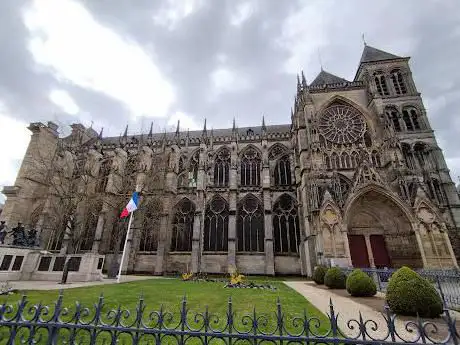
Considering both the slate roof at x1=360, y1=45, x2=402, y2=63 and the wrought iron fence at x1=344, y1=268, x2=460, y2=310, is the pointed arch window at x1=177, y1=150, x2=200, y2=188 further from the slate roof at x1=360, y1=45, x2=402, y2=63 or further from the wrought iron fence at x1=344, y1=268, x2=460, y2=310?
the slate roof at x1=360, y1=45, x2=402, y2=63

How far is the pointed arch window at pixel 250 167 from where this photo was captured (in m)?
28.6

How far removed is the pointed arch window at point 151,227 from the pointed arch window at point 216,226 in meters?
5.23

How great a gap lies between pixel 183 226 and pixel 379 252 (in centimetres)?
1853

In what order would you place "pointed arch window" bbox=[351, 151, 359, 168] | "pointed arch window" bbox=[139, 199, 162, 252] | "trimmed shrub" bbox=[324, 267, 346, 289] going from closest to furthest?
1. "trimmed shrub" bbox=[324, 267, 346, 289]
2. "pointed arch window" bbox=[351, 151, 359, 168]
3. "pointed arch window" bbox=[139, 199, 162, 252]

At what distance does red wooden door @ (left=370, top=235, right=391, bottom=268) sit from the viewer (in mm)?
19156

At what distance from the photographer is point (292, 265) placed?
76.1 ft

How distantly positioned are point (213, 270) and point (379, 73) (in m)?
29.9

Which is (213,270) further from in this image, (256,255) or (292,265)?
(292,265)

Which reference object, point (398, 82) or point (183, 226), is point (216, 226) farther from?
point (398, 82)

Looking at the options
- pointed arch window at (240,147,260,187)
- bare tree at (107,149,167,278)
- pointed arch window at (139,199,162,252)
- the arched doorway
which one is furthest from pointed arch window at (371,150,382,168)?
pointed arch window at (139,199,162,252)

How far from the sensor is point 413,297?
22.8ft

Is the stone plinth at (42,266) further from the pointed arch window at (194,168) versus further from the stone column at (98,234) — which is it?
the pointed arch window at (194,168)

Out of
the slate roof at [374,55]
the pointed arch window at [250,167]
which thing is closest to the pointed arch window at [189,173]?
the pointed arch window at [250,167]

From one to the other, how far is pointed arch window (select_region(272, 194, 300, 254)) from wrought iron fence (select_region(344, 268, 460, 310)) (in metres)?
9.11
